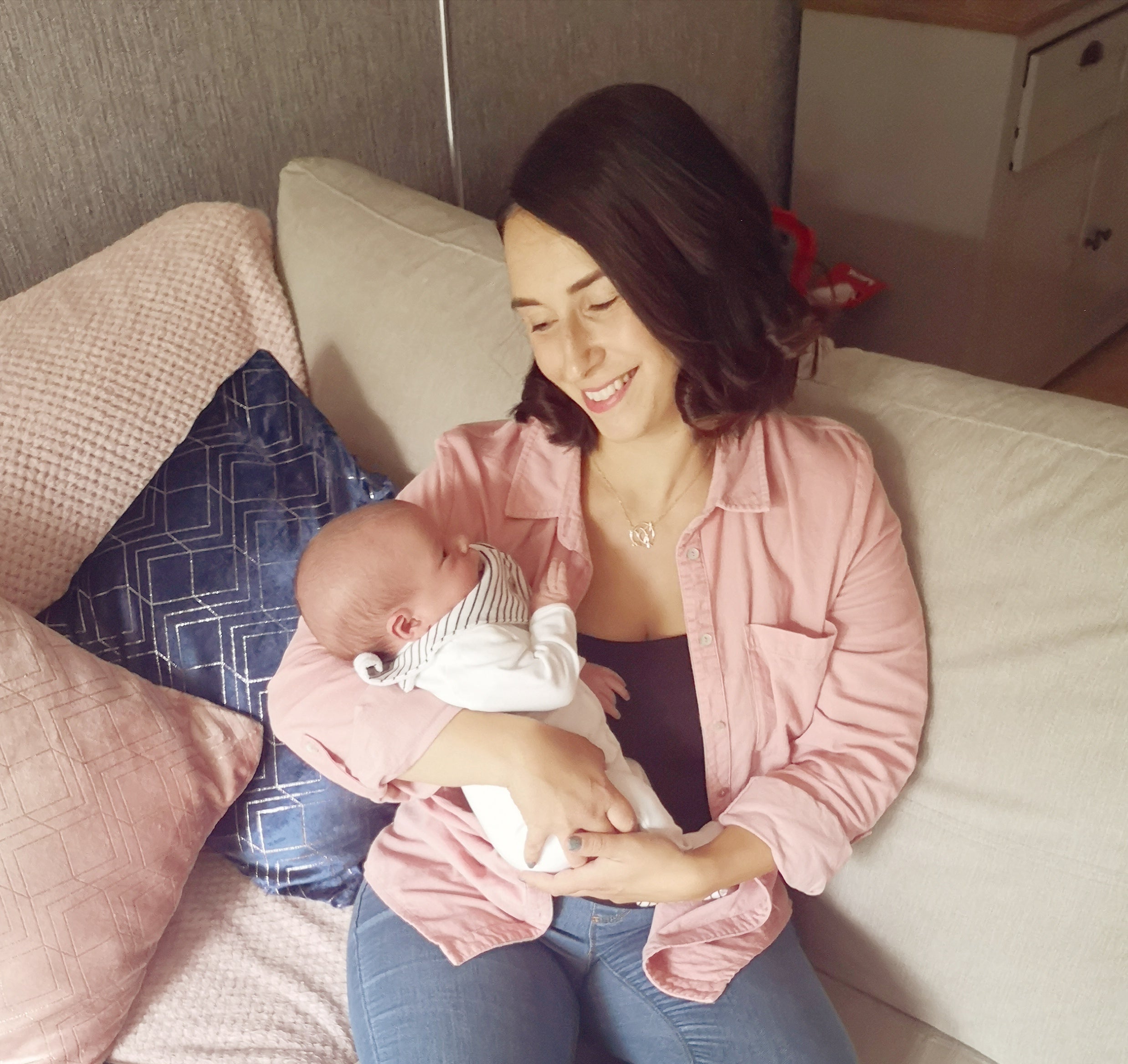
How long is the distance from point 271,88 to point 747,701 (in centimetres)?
123

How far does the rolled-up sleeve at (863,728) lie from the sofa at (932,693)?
1.7 inches

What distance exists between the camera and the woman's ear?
41.1 inches

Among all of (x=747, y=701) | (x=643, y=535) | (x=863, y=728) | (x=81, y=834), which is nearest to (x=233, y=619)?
(x=81, y=834)

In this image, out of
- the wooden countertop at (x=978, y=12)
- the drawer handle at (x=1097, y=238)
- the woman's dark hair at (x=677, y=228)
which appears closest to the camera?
the woman's dark hair at (x=677, y=228)

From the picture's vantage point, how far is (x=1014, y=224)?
2.41 meters

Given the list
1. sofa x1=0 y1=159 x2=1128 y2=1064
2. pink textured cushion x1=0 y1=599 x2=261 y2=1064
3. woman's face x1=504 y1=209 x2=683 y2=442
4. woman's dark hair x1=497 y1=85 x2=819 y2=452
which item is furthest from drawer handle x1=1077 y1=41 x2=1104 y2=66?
pink textured cushion x1=0 y1=599 x2=261 y2=1064

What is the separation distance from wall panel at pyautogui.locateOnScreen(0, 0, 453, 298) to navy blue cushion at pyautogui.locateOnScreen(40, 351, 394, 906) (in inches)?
20.4

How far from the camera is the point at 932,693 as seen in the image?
3.56 ft

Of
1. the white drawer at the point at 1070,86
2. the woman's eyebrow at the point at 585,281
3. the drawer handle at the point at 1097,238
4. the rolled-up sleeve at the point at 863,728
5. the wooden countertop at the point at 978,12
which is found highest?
the wooden countertop at the point at 978,12

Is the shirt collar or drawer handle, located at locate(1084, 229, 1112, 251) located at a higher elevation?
the shirt collar

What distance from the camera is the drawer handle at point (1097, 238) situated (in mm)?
2729

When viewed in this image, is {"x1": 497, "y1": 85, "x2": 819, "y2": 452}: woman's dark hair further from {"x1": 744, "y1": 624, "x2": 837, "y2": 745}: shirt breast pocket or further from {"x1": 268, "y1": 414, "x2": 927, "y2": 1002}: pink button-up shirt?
{"x1": 744, "y1": 624, "x2": 837, "y2": 745}: shirt breast pocket

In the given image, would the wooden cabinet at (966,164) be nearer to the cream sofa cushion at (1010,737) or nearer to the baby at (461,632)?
the cream sofa cushion at (1010,737)

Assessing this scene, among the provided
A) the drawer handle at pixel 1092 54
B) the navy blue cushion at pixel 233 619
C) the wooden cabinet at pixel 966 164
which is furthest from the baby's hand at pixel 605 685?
the drawer handle at pixel 1092 54
